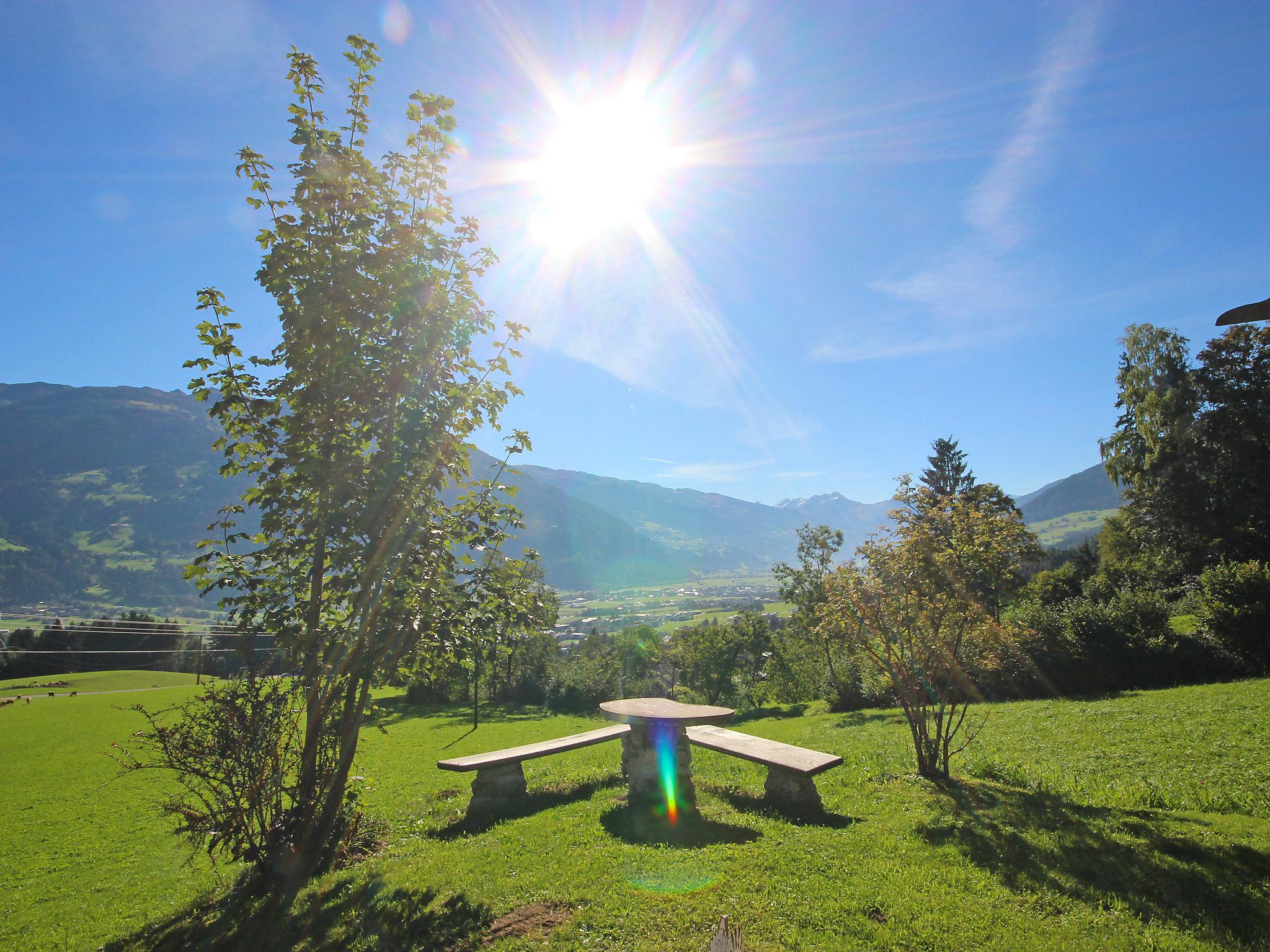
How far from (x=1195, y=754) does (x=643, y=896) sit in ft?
33.1

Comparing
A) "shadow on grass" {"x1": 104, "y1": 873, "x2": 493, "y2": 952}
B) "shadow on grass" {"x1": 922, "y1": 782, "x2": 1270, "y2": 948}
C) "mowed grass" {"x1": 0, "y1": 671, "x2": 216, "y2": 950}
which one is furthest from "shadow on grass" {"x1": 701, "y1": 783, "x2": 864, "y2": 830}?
"mowed grass" {"x1": 0, "y1": 671, "x2": 216, "y2": 950}

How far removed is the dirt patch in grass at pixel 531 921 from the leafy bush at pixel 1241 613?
21.3 metres

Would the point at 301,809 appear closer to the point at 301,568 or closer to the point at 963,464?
the point at 301,568

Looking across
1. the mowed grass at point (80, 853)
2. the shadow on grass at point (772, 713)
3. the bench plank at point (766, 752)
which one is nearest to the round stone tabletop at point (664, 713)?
the bench plank at point (766, 752)

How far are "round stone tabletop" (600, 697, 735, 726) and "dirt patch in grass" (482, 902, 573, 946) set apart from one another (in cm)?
312

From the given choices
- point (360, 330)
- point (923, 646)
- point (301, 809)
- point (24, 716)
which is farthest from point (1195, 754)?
point (24, 716)

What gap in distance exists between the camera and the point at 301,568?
6.10m

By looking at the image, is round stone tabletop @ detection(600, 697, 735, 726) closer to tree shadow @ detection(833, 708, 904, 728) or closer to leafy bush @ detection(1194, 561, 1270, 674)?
tree shadow @ detection(833, 708, 904, 728)

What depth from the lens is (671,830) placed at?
7.23 m

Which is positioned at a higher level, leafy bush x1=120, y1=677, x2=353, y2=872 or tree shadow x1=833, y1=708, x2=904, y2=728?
leafy bush x1=120, y1=677, x2=353, y2=872

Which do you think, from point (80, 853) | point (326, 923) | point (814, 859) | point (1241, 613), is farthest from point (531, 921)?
point (1241, 613)

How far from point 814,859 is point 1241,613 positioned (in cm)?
1900

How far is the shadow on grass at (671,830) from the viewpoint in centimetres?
676

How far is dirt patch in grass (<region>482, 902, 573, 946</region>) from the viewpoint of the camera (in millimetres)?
4680
